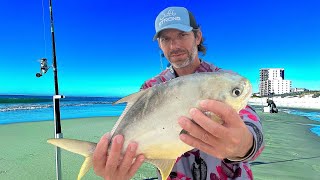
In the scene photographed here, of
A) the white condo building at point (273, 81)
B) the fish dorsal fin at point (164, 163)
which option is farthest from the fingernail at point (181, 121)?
the white condo building at point (273, 81)

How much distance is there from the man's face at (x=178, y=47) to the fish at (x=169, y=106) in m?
1.00

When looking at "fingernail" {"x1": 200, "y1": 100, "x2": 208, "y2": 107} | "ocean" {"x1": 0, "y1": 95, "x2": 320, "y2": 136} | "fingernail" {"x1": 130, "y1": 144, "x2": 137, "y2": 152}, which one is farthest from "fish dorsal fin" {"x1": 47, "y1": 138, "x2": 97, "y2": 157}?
"ocean" {"x1": 0, "y1": 95, "x2": 320, "y2": 136}

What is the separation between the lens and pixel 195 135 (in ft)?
5.43

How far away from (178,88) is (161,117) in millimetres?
208

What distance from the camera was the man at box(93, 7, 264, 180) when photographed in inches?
63.4

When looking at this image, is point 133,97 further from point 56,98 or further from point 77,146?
point 56,98

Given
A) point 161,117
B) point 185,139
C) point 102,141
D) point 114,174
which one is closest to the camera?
point 185,139

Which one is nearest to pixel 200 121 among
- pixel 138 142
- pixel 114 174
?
pixel 138 142

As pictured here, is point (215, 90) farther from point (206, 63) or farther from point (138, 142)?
point (206, 63)

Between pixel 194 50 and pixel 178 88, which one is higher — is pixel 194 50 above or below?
above

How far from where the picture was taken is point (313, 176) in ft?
19.6

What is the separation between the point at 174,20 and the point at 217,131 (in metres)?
1.51

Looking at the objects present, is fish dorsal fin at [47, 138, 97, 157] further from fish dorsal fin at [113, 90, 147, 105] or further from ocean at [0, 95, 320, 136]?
ocean at [0, 95, 320, 136]

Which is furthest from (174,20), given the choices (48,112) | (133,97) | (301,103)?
(301,103)
